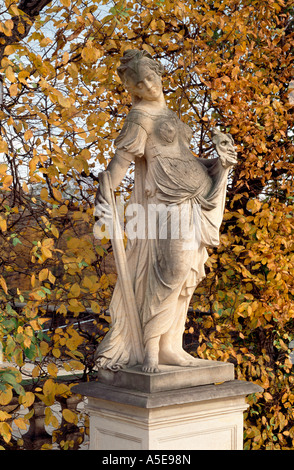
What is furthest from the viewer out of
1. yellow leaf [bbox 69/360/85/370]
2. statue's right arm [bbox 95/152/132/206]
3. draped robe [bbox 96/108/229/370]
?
yellow leaf [bbox 69/360/85/370]

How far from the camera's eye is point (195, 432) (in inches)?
120

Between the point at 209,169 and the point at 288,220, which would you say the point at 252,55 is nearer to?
the point at 288,220

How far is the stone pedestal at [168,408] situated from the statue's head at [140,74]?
151 cm

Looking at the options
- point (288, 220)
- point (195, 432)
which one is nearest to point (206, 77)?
point (288, 220)

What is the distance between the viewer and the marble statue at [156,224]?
3.10 m

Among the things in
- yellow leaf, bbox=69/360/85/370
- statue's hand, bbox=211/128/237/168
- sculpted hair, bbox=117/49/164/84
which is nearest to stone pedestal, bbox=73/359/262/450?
yellow leaf, bbox=69/360/85/370

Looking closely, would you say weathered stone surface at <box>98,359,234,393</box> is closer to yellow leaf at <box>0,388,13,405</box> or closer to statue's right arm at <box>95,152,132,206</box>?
yellow leaf at <box>0,388,13,405</box>

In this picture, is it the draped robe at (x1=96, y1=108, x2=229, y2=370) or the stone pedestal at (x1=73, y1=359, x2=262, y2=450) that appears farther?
the draped robe at (x1=96, y1=108, x2=229, y2=370)

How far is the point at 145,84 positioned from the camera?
322cm

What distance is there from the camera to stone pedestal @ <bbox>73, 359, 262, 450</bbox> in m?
2.87

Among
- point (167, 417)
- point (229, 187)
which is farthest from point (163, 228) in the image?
point (229, 187)

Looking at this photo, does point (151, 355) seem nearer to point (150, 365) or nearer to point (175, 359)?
point (150, 365)

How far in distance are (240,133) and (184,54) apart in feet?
2.89

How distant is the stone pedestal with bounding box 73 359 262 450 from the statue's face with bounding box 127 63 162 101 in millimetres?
1495
